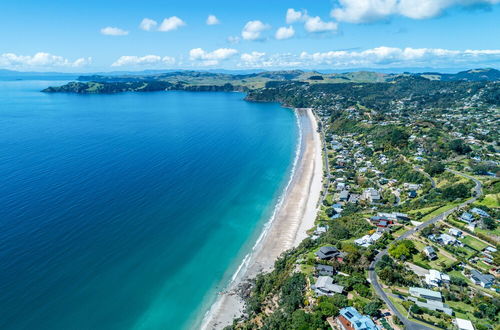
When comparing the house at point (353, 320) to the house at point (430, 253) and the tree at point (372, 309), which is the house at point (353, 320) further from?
the house at point (430, 253)

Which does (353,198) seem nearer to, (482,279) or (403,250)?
(403,250)

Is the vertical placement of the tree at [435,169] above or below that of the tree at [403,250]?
above

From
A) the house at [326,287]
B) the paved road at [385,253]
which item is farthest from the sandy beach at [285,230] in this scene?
the paved road at [385,253]

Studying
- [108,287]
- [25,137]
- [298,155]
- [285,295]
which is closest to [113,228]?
[108,287]

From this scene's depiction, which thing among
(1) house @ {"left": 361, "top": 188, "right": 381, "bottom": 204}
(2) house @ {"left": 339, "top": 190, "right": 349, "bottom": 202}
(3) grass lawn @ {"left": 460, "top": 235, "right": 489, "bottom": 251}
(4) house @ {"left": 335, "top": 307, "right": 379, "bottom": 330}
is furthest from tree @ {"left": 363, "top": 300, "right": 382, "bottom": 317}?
(2) house @ {"left": 339, "top": 190, "right": 349, "bottom": 202}

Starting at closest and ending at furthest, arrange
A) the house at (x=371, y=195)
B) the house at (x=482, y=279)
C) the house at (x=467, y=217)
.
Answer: the house at (x=482, y=279)
the house at (x=467, y=217)
the house at (x=371, y=195)

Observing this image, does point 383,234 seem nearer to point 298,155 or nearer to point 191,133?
point 298,155
